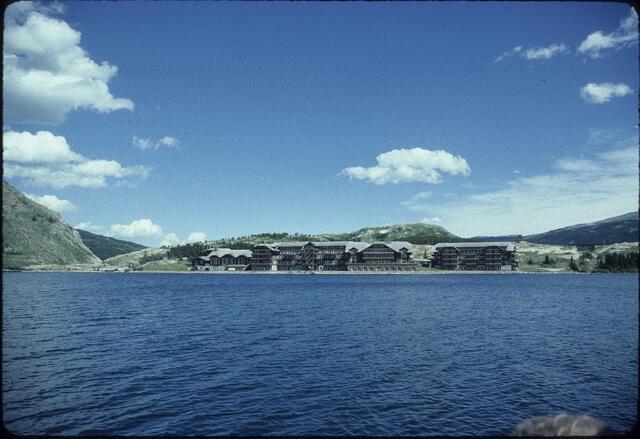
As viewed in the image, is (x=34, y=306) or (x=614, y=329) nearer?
(x=614, y=329)

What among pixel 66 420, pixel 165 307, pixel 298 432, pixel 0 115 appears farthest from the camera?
pixel 165 307

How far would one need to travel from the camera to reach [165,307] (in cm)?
7381

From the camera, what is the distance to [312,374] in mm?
30406

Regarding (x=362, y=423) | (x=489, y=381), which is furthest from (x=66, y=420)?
(x=489, y=381)

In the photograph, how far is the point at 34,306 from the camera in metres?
71.4

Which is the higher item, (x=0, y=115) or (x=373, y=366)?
(x=0, y=115)

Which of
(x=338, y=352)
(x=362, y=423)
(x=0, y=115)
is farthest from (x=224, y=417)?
(x=0, y=115)

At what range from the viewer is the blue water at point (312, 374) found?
73.1 feet

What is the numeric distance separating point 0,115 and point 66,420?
19.4 m

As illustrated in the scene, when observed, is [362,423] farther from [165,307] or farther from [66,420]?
[165,307]

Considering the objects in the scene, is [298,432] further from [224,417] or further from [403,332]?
[403,332]

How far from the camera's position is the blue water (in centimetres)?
2228

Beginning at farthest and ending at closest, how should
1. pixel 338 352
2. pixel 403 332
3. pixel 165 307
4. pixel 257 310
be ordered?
1. pixel 165 307
2. pixel 257 310
3. pixel 403 332
4. pixel 338 352

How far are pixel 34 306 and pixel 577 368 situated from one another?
7858 cm
